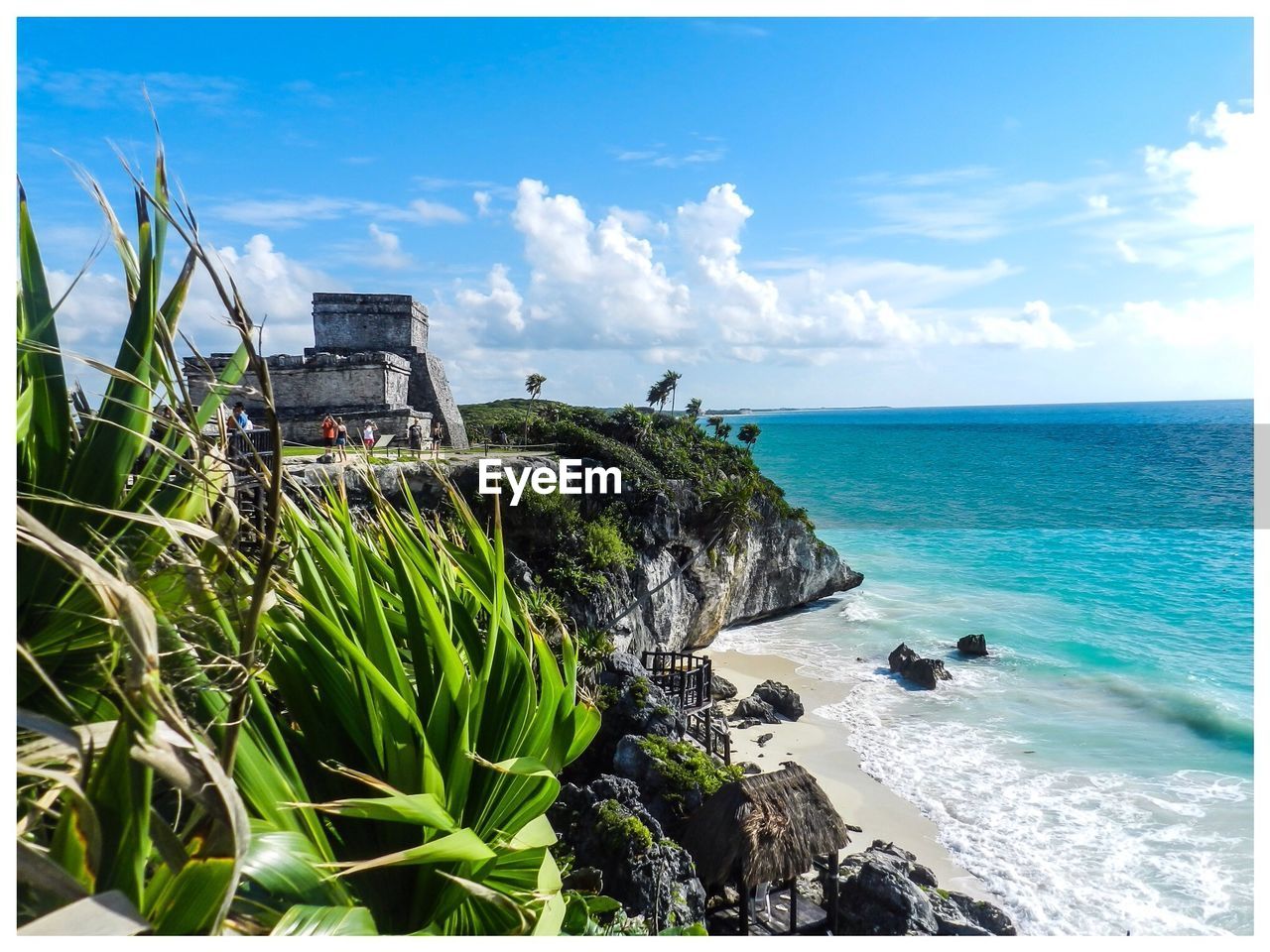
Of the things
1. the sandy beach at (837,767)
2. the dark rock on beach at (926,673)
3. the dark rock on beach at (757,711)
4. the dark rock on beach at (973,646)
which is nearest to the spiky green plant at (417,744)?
the sandy beach at (837,767)

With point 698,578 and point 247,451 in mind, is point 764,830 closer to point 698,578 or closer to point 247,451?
point 247,451

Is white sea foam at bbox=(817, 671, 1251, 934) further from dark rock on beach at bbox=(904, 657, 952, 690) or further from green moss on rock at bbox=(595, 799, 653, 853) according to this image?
green moss on rock at bbox=(595, 799, 653, 853)

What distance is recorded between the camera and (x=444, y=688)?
1924mm

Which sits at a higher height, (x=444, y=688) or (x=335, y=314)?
(x=335, y=314)

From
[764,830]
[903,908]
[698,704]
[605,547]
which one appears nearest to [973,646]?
[605,547]

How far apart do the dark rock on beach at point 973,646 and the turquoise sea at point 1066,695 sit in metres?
0.40

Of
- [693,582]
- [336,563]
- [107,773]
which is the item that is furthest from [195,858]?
[693,582]

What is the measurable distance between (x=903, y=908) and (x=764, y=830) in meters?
1.53

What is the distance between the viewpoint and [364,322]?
2391cm

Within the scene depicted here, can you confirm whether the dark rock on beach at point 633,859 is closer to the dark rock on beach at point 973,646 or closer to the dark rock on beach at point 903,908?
the dark rock on beach at point 903,908

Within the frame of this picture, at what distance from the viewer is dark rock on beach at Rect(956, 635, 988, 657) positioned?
20.5 meters

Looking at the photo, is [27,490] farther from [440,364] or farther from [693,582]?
[440,364]

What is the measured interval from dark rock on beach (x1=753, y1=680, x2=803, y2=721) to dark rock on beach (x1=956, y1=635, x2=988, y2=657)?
6888mm

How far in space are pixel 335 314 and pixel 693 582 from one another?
43.7ft
